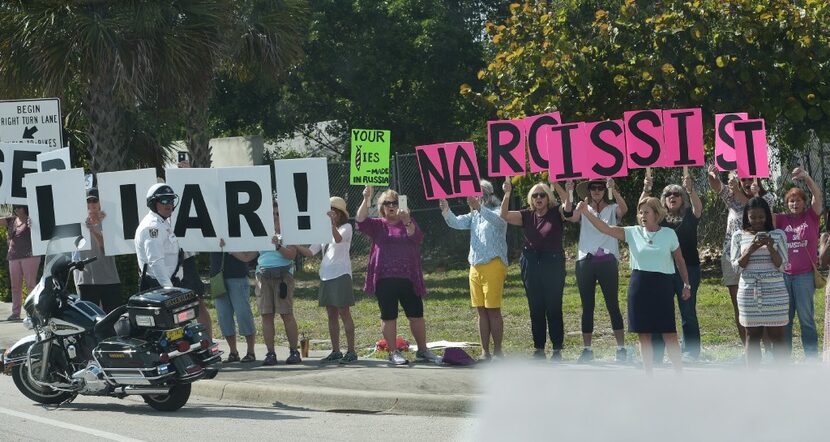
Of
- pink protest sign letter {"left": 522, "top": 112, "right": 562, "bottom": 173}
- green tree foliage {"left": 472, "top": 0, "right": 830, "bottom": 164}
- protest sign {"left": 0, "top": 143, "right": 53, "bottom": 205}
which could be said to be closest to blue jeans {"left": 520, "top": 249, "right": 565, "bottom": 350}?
pink protest sign letter {"left": 522, "top": 112, "right": 562, "bottom": 173}

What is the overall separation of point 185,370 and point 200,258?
49.4 ft

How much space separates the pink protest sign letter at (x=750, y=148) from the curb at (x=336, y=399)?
3.44 m

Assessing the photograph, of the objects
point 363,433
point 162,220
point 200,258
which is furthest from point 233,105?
point 363,433

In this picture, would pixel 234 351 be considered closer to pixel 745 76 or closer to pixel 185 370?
pixel 185 370

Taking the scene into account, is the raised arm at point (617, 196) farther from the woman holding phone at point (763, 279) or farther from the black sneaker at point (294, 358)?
the black sneaker at point (294, 358)

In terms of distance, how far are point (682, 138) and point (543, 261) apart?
1775 millimetres

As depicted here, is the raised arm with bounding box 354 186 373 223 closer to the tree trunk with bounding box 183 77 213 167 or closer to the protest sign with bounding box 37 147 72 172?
the protest sign with bounding box 37 147 72 172

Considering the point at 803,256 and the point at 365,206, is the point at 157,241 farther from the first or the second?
Result: the point at 803,256

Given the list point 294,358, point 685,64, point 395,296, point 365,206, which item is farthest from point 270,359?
point 685,64

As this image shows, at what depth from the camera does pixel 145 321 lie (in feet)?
33.0

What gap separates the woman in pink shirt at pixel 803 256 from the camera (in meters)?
10.9

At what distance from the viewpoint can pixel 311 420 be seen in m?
9.84

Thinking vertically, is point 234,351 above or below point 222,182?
below

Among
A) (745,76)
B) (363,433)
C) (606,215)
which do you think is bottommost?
(363,433)
